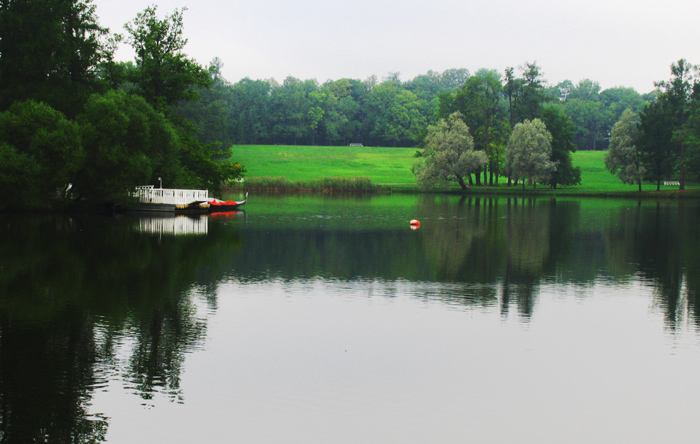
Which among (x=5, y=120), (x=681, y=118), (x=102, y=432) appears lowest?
(x=102, y=432)

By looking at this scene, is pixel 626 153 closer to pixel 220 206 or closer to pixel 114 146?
pixel 220 206

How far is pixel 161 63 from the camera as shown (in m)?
52.9

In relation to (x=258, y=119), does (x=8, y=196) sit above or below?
below

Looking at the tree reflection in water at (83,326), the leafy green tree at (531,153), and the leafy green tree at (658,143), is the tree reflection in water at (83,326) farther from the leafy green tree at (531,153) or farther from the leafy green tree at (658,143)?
the leafy green tree at (658,143)

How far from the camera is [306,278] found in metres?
20.1

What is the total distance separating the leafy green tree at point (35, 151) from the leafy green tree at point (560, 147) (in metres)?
69.1

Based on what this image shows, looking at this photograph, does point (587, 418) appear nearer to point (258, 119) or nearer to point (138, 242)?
point (138, 242)

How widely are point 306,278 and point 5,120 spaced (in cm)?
2892

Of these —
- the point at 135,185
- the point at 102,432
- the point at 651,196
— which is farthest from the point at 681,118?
the point at 102,432

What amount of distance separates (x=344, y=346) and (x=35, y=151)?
34577 millimetres

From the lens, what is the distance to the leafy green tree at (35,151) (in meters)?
40.0

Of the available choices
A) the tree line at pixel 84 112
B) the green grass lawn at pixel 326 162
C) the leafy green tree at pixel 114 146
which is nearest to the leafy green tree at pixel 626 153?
the green grass lawn at pixel 326 162

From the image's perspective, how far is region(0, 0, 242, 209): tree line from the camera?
135 feet

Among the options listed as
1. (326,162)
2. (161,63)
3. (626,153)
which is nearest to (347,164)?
(326,162)
